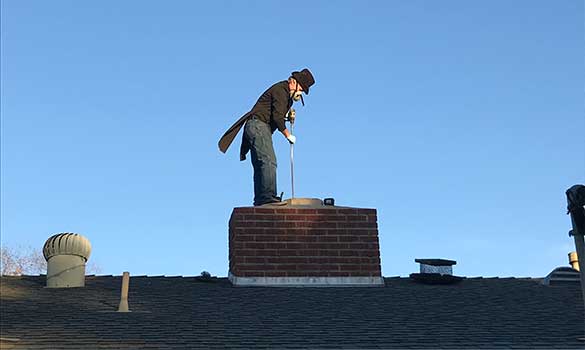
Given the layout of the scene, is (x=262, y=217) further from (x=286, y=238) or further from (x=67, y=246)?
(x=67, y=246)

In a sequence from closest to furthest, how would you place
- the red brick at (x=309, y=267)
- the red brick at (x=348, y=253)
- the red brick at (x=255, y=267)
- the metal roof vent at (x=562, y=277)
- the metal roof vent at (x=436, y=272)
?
the red brick at (x=255, y=267), the red brick at (x=309, y=267), the red brick at (x=348, y=253), the metal roof vent at (x=436, y=272), the metal roof vent at (x=562, y=277)

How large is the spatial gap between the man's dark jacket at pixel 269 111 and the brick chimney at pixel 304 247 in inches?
67.0

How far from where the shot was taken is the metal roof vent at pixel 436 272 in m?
13.0

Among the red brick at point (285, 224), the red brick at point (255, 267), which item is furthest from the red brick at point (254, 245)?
the red brick at point (285, 224)

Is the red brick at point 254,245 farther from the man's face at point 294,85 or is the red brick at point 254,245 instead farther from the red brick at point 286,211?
the man's face at point 294,85

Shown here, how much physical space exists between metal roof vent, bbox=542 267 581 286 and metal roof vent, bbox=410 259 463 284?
4.91ft

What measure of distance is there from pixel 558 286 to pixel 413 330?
188 inches

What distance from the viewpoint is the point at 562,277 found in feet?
44.2

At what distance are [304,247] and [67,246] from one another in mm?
3546

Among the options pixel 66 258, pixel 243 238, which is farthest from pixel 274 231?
pixel 66 258

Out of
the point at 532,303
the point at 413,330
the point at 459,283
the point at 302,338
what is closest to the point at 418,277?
the point at 459,283

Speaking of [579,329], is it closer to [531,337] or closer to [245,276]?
[531,337]

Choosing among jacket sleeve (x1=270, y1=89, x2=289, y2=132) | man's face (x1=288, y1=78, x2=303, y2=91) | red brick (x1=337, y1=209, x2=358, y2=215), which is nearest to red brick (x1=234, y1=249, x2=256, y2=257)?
red brick (x1=337, y1=209, x2=358, y2=215)

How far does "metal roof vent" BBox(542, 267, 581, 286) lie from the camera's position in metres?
13.4
